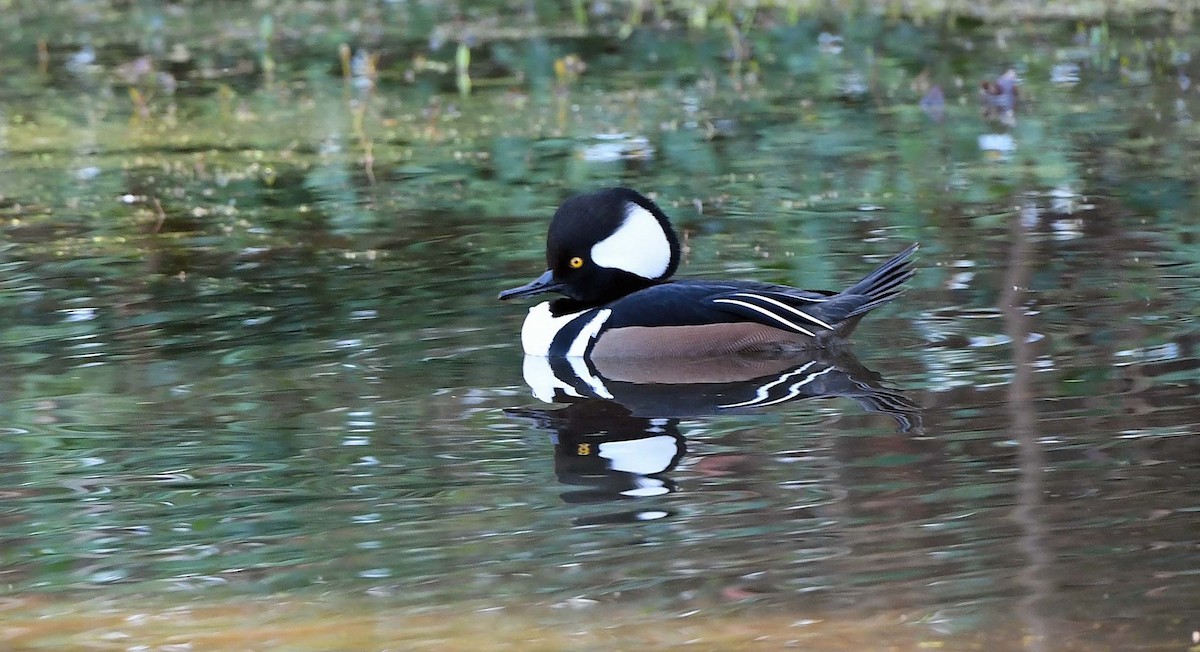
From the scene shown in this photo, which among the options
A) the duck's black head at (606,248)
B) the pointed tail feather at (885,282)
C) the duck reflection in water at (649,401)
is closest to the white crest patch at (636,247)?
the duck's black head at (606,248)

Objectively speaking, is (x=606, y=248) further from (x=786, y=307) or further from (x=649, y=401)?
(x=649, y=401)

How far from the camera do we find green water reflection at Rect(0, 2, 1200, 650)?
4207mm

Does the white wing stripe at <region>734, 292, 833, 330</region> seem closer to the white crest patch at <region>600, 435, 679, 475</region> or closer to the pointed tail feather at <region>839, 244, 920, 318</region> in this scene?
the pointed tail feather at <region>839, 244, 920, 318</region>

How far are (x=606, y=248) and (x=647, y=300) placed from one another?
0.45 m

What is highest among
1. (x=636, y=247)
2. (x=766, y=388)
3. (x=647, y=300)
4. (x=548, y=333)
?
(x=636, y=247)

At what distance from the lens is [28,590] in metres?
4.47

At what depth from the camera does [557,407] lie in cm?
624

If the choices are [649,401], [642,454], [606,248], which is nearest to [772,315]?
[649,401]

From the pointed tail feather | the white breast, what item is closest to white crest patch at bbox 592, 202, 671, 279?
the white breast

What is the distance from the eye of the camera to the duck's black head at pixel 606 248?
281 inches

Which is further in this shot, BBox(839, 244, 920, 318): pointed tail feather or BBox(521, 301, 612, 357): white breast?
BBox(521, 301, 612, 357): white breast

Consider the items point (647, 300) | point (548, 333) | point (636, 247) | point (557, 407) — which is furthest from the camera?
point (636, 247)

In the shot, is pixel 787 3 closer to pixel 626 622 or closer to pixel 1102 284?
pixel 1102 284

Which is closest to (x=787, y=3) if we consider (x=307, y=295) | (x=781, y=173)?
(x=781, y=173)
